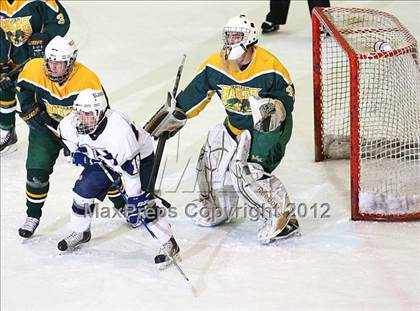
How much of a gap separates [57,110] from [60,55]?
0.82ft

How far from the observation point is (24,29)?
185 inches

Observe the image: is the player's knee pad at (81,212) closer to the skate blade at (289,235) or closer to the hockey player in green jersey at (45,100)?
the hockey player in green jersey at (45,100)

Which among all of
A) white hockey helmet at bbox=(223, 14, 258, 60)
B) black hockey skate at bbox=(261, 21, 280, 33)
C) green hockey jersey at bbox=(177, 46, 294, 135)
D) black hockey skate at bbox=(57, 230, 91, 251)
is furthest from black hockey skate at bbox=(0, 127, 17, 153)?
black hockey skate at bbox=(261, 21, 280, 33)

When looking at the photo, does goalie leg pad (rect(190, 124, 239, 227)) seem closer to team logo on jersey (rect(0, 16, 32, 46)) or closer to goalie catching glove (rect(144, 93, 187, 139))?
goalie catching glove (rect(144, 93, 187, 139))

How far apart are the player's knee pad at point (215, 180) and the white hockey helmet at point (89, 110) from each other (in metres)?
0.60

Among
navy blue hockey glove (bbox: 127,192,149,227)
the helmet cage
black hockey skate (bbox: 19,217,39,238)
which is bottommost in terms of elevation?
black hockey skate (bbox: 19,217,39,238)

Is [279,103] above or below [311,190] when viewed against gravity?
above

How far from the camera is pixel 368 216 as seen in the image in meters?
4.18

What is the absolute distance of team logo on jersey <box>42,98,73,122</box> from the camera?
13.0ft

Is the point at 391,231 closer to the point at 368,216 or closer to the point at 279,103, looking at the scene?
the point at 368,216

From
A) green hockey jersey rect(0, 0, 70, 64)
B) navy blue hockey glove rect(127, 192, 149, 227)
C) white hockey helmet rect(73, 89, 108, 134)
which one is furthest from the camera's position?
green hockey jersey rect(0, 0, 70, 64)

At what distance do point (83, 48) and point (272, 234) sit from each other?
267cm

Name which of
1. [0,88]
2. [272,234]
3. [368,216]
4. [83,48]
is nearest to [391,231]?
[368,216]

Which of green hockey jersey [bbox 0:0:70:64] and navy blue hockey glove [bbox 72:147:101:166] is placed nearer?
navy blue hockey glove [bbox 72:147:101:166]
